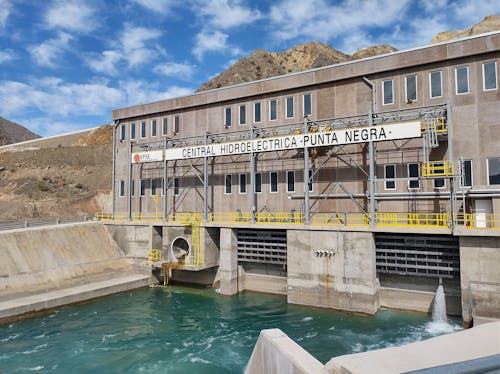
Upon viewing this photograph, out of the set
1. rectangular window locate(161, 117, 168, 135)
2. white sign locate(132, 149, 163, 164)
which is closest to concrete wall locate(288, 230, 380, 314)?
white sign locate(132, 149, 163, 164)

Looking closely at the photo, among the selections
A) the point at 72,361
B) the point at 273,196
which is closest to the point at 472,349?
the point at 72,361

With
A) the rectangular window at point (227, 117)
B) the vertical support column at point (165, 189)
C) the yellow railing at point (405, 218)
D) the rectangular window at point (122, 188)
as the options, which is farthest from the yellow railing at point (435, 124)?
the rectangular window at point (122, 188)

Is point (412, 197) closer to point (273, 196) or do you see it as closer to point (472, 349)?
point (273, 196)

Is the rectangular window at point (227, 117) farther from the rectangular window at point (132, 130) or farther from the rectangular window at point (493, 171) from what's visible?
the rectangular window at point (493, 171)

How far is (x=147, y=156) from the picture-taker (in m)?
29.8

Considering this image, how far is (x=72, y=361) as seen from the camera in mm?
15227

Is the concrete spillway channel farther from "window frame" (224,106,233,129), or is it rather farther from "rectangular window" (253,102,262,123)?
"rectangular window" (253,102,262,123)

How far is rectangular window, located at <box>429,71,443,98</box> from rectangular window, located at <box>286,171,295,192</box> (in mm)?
10077

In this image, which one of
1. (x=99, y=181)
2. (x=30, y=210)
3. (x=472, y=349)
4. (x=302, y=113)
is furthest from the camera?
(x=99, y=181)

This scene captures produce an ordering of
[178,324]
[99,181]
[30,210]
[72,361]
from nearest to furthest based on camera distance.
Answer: [72,361], [178,324], [30,210], [99,181]

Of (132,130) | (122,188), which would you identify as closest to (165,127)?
(132,130)

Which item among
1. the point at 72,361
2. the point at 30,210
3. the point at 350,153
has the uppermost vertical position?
the point at 350,153

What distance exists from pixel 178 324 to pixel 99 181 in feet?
153

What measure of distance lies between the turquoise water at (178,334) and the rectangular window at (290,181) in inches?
303
